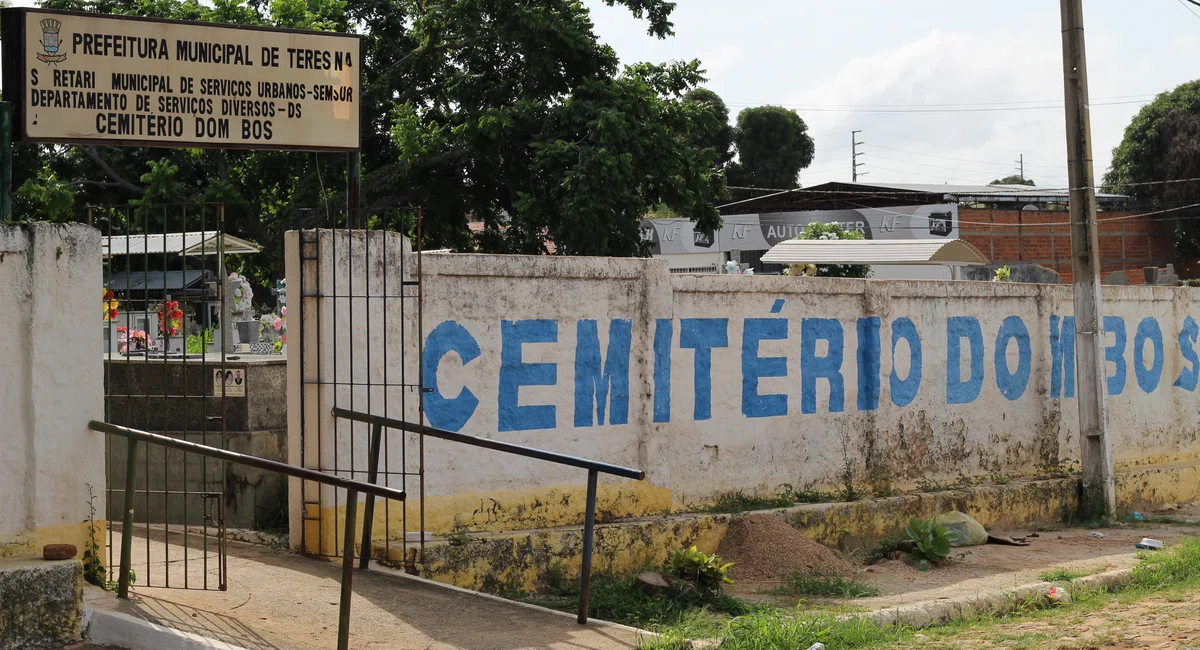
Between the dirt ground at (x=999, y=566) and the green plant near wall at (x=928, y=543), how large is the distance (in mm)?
90

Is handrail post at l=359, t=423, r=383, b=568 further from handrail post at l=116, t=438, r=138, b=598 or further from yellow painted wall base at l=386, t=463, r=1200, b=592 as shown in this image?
handrail post at l=116, t=438, r=138, b=598

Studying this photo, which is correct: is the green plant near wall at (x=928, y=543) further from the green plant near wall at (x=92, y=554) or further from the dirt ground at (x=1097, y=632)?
the green plant near wall at (x=92, y=554)

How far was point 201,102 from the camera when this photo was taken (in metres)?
6.37

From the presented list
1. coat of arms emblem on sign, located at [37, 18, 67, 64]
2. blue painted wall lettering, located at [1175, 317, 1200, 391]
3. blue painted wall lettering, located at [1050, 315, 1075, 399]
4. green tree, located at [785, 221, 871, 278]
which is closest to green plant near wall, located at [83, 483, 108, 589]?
coat of arms emblem on sign, located at [37, 18, 67, 64]

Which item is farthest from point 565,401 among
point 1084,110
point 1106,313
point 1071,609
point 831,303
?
point 1106,313

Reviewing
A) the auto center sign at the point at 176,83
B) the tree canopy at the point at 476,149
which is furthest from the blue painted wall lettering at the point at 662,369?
the tree canopy at the point at 476,149

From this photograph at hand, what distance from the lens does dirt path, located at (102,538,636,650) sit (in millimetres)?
5188

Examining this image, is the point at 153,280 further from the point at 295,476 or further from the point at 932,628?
the point at 932,628

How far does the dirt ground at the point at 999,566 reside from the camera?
741cm

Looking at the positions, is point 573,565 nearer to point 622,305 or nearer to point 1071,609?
point 622,305

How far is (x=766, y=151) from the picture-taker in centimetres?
5059

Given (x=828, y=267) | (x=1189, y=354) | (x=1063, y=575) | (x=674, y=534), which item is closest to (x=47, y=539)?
(x=674, y=534)

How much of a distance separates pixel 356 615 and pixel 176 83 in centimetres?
294

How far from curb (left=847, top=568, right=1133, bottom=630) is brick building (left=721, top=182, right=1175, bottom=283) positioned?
28.8m
